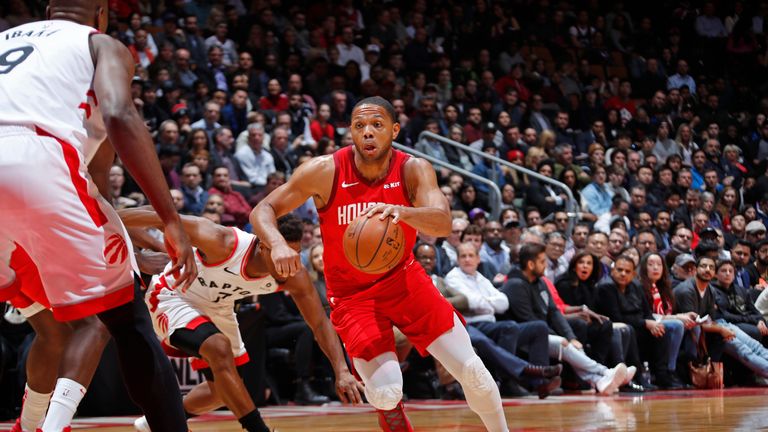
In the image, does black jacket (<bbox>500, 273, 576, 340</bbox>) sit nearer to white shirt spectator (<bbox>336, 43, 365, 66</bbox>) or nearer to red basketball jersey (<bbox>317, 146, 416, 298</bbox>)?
red basketball jersey (<bbox>317, 146, 416, 298</bbox>)

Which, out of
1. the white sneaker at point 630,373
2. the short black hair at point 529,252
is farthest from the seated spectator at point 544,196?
the white sneaker at point 630,373

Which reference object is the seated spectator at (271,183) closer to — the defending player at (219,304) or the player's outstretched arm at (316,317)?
the defending player at (219,304)

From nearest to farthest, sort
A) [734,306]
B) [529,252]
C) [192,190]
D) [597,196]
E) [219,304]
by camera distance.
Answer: [219,304], [529,252], [192,190], [734,306], [597,196]

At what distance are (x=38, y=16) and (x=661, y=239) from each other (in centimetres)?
814

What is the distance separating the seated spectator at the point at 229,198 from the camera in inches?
392

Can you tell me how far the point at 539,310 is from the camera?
31.9 ft

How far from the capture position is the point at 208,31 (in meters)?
13.4

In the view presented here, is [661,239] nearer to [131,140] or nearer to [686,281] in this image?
[686,281]

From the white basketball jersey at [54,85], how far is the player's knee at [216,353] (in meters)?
2.34

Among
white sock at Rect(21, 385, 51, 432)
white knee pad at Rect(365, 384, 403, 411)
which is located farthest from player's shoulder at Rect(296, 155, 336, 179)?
white sock at Rect(21, 385, 51, 432)

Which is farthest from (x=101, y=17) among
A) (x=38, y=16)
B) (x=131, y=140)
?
(x=38, y=16)

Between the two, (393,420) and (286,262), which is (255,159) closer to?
(393,420)

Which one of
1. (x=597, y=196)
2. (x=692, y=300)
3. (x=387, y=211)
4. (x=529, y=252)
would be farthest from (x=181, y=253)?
(x=597, y=196)

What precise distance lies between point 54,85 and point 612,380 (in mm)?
7271
